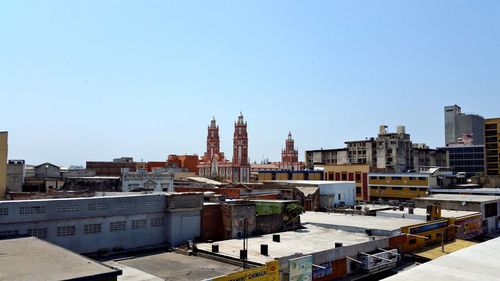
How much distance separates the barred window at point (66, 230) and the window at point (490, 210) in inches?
2090

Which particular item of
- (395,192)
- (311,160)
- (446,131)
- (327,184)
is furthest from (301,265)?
(446,131)

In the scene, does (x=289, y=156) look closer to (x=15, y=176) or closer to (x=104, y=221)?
(x=15, y=176)

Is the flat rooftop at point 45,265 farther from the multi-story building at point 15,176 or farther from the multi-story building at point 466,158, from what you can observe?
the multi-story building at point 466,158

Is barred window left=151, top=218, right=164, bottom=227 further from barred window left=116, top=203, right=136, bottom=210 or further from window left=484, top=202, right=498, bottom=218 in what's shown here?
window left=484, top=202, right=498, bottom=218

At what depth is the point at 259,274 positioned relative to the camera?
27.3 meters

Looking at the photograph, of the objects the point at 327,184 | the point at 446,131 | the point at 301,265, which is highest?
the point at 446,131

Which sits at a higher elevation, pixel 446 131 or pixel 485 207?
pixel 446 131

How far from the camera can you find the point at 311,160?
14625cm

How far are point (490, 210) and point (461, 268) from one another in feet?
144

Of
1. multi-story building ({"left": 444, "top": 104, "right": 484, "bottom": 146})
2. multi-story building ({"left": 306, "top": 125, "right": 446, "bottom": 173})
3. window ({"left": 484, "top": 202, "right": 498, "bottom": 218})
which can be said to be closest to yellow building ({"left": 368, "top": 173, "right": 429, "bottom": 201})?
window ({"left": 484, "top": 202, "right": 498, "bottom": 218})

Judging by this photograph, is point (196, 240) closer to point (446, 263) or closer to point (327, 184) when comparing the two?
point (446, 263)

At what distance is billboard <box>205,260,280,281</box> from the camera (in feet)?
84.0

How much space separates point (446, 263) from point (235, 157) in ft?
347

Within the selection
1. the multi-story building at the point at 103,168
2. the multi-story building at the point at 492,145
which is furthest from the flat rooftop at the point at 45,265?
the multi-story building at the point at 492,145
